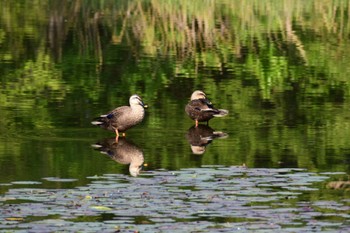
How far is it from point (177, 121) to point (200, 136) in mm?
Result: 1462

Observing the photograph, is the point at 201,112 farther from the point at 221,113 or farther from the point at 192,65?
the point at 192,65

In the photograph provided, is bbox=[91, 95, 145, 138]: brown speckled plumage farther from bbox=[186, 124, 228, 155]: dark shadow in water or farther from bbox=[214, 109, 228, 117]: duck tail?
bbox=[214, 109, 228, 117]: duck tail

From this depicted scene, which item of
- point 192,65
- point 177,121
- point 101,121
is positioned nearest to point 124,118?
point 101,121

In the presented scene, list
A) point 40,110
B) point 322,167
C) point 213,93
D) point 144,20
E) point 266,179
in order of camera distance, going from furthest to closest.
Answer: point 144,20 → point 213,93 → point 40,110 → point 322,167 → point 266,179

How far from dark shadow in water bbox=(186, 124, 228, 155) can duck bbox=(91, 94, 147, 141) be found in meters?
0.81

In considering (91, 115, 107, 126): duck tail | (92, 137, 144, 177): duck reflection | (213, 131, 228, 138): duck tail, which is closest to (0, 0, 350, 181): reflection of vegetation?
(213, 131, 228, 138): duck tail

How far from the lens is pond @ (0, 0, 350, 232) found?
1108cm

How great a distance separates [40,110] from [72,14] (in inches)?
679

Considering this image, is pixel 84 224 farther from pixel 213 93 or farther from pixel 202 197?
pixel 213 93

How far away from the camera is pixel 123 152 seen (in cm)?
1502

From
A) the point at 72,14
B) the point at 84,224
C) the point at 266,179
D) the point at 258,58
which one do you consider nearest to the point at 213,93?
the point at 258,58

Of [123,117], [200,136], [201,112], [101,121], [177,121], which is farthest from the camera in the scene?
[177,121]

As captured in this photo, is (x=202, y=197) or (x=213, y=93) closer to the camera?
(x=202, y=197)

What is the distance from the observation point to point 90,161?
46.5 ft
